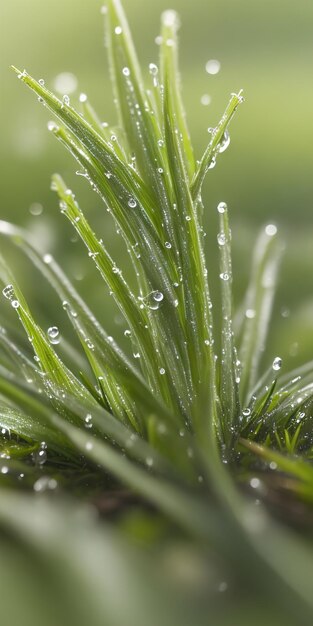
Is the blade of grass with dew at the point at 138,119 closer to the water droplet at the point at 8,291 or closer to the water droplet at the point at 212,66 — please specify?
the water droplet at the point at 8,291

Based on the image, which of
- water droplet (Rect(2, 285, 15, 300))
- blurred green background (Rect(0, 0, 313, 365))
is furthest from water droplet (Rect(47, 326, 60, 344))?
blurred green background (Rect(0, 0, 313, 365))

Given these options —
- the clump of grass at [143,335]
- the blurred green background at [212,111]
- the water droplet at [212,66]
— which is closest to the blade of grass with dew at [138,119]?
the clump of grass at [143,335]

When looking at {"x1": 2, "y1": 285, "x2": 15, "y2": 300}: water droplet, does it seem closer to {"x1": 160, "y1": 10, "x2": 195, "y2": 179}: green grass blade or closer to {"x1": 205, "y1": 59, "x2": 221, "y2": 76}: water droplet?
{"x1": 160, "y1": 10, "x2": 195, "y2": 179}: green grass blade

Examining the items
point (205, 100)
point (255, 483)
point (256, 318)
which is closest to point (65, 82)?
point (205, 100)

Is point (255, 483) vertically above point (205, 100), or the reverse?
point (205, 100)

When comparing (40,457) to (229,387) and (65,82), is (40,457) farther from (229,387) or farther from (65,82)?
(65,82)

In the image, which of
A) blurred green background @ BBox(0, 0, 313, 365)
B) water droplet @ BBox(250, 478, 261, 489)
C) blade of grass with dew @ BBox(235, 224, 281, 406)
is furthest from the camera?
blurred green background @ BBox(0, 0, 313, 365)

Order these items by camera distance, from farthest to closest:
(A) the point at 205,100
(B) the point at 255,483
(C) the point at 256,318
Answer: (A) the point at 205,100 → (C) the point at 256,318 → (B) the point at 255,483

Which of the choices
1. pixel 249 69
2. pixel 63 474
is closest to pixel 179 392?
pixel 63 474
